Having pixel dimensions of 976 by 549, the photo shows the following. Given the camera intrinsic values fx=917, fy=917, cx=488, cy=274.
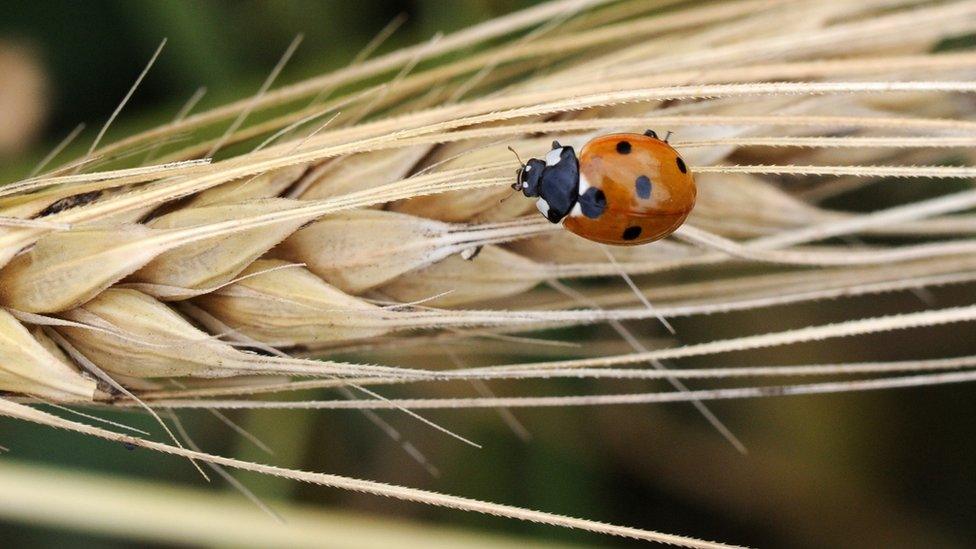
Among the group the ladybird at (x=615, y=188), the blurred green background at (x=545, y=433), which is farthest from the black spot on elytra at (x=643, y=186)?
the blurred green background at (x=545, y=433)

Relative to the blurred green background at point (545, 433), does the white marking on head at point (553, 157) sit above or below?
below

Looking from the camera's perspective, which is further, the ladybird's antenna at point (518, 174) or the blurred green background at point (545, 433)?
the blurred green background at point (545, 433)

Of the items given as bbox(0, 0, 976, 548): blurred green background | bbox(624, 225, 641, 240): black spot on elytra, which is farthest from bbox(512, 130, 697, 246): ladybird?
bbox(0, 0, 976, 548): blurred green background

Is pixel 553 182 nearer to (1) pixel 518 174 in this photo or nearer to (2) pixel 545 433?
(1) pixel 518 174

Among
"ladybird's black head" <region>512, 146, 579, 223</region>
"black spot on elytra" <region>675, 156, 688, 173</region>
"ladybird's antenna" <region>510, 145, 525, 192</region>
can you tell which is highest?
"black spot on elytra" <region>675, 156, 688, 173</region>

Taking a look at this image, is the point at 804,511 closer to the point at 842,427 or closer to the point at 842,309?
the point at 842,427

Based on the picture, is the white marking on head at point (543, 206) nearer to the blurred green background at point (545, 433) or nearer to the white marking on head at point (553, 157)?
the white marking on head at point (553, 157)

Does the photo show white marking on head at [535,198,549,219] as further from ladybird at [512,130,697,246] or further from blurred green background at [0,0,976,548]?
blurred green background at [0,0,976,548]

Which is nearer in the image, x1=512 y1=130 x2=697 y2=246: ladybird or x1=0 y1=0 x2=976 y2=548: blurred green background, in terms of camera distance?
x1=512 y1=130 x2=697 y2=246: ladybird
